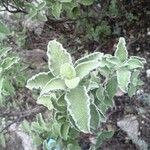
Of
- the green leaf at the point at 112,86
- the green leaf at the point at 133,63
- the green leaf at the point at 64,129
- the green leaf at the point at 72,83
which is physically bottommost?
the green leaf at the point at 64,129

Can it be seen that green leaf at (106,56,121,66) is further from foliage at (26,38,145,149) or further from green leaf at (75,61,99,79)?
green leaf at (75,61,99,79)

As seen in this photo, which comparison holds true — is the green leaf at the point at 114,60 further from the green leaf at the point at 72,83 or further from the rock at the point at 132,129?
the rock at the point at 132,129

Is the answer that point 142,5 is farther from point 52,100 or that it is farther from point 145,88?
point 52,100

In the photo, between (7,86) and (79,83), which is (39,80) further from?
(7,86)

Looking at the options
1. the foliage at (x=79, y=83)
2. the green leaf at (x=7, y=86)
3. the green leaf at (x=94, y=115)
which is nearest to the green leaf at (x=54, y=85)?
the foliage at (x=79, y=83)

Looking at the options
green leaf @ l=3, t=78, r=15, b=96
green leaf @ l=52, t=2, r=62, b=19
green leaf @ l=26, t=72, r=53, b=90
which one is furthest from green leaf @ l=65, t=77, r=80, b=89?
green leaf @ l=52, t=2, r=62, b=19

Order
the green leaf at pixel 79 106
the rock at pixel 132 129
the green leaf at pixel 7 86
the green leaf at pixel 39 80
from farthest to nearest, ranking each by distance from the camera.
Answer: the rock at pixel 132 129, the green leaf at pixel 7 86, the green leaf at pixel 39 80, the green leaf at pixel 79 106

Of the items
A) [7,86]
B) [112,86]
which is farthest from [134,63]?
[7,86]

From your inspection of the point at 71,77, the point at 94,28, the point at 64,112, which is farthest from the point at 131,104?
the point at 71,77

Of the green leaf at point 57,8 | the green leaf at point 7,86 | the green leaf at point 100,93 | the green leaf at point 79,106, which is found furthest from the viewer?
the green leaf at point 57,8
